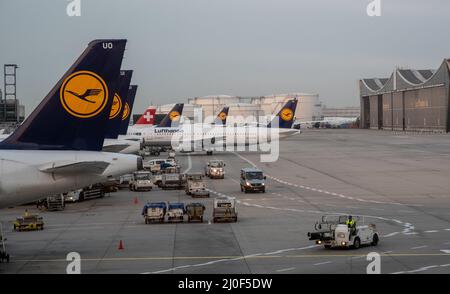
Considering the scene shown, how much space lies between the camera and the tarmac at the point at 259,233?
33.5 metres

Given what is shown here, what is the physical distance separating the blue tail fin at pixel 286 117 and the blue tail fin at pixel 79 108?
106273 mm

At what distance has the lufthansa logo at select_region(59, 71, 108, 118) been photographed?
3247 centimetres

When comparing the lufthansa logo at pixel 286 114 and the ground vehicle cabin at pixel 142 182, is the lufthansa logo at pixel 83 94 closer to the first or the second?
the ground vehicle cabin at pixel 142 182

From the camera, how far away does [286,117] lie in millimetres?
140250

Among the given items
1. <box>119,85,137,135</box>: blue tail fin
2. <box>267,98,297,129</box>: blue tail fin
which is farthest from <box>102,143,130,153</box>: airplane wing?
<box>267,98,297,129</box>: blue tail fin

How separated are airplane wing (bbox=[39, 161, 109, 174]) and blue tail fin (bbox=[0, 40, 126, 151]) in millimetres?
1186

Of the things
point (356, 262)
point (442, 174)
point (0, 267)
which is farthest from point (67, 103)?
point (442, 174)

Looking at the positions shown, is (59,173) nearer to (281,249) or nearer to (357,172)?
(281,249)

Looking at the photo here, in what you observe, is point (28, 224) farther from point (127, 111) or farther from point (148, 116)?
point (148, 116)

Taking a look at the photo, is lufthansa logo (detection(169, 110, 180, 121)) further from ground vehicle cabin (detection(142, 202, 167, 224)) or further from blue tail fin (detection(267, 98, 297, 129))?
ground vehicle cabin (detection(142, 202, 167, 224))

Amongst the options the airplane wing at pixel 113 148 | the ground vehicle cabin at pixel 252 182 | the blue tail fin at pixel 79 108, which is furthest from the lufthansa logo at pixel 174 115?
the blue tail fin at pixel 79 108

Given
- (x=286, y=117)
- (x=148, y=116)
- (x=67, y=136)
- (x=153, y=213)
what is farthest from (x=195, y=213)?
(x=148, y=116)
